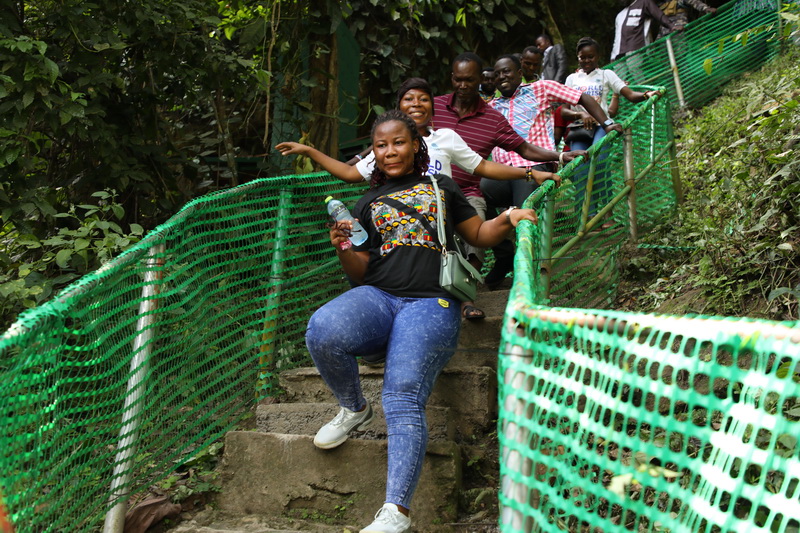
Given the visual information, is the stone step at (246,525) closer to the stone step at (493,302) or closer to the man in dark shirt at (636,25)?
the stone step at (493,302)

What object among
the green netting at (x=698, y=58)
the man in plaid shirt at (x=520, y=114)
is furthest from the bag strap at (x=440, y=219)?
the green netting at (x=698, y=58)

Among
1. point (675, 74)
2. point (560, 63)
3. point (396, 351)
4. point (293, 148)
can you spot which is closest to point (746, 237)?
point (396, 351)

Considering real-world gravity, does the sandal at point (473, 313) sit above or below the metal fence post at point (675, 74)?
below

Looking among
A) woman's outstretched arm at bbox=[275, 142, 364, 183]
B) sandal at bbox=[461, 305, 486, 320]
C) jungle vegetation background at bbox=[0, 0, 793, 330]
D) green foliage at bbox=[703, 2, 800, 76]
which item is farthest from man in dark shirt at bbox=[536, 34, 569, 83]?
woman's outstretched arm at bbox=[275, 142, 364, 183]

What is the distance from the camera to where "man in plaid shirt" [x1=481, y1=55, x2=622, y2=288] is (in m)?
5.49

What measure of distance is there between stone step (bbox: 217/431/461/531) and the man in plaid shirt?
7.26ft

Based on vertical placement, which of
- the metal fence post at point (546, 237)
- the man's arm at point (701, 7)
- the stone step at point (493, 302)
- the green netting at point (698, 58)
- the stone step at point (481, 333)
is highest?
the man's arm at point (701, 7)

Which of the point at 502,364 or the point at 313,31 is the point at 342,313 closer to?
the point at 502,364

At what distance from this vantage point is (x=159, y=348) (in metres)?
3.67

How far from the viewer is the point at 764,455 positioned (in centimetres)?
146

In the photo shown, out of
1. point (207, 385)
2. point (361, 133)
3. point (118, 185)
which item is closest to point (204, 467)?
point (207, 385)

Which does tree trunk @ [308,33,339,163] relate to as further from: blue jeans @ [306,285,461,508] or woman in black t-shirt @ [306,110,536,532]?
blue jeans @ [306,285,461,508]

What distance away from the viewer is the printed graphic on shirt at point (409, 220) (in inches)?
142

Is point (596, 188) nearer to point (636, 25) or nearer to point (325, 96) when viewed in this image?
point (325, 96)
